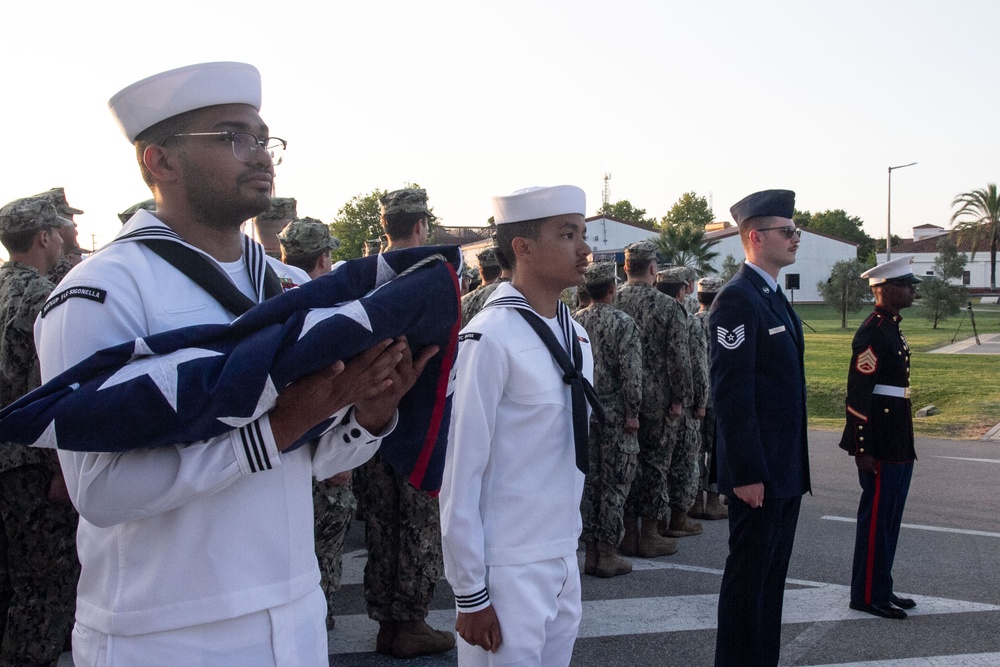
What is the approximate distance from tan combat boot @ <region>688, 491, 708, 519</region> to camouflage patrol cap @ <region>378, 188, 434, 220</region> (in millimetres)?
4494

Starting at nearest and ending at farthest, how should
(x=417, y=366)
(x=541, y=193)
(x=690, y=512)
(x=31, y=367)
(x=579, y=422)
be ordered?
(x=417, y=366) → (x=579, y=422) → (x=541, y=193) → (x=31, y=367) → (x=690, y=512)

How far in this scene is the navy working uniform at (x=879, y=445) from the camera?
5441 millimetres

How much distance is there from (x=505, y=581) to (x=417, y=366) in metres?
1.24

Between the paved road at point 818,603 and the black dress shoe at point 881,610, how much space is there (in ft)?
0.16

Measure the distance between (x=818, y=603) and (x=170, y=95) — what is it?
209 inches

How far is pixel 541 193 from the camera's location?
11.3 ft

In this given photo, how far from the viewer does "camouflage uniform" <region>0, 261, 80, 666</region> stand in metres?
4.13

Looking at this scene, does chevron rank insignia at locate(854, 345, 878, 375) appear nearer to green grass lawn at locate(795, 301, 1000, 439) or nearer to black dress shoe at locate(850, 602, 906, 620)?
black dress shoe at locate(850, 602, 906, 620)

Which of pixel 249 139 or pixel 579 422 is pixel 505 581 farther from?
pixel 249 139

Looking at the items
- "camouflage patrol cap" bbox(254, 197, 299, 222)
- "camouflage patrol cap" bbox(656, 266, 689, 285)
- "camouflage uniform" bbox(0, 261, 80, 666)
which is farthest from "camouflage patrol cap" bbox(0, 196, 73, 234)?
"camouflage patrol cap" bbox(656, 266, 689, 285)

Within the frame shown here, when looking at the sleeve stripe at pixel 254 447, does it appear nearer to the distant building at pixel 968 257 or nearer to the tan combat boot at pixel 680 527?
the tan combat boot at pixel 680 527

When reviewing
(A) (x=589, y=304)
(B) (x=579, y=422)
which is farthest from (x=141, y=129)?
(A) (x=589, y=304)

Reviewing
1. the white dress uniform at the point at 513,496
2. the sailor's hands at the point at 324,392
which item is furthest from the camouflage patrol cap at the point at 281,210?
the sailor's hands at the point at 324,392

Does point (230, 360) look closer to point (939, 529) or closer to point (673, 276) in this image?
point (939, 529)
